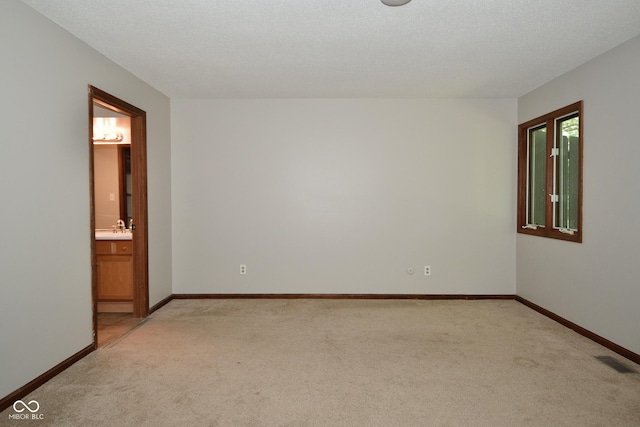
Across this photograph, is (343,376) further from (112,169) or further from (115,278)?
(112,169)

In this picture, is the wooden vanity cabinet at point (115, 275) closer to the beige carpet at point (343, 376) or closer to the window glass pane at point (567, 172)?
the beige carpet at point (343, 376)

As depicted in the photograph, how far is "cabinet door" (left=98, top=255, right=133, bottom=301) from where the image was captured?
4.33 metres

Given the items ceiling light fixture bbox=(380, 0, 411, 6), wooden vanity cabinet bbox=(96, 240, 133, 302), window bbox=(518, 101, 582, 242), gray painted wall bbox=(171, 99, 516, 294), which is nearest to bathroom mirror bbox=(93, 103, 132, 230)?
gray painted wall bbox=(171, 99, 516, 294)

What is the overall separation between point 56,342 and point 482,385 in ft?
9.63

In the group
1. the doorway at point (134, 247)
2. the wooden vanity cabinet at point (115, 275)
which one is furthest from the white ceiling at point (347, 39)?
the wooden vanity cabinet at point (115, 275)

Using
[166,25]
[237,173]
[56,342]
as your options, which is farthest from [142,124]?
[56,342]

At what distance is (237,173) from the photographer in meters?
5.01

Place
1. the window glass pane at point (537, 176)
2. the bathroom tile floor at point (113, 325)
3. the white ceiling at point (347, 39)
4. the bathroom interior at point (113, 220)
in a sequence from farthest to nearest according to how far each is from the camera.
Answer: the window glass pane at point (537, 176) < the bathroom interior at point (113, 220) < the bathroom tile floor at point (113, 325) < the white ceiling at point (347, 39)

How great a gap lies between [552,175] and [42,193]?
15.2ft

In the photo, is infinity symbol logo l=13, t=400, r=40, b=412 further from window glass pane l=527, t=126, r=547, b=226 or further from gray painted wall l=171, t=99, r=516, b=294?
window glass pane l=527, t=126, r=547, b=226

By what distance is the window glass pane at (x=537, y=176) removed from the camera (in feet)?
14.9

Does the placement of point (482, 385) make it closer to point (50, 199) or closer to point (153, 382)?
point (153, 382)

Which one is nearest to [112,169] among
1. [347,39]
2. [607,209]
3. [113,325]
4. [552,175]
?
[113,325]

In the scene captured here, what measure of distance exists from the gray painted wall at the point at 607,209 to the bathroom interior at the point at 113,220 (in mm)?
4261
